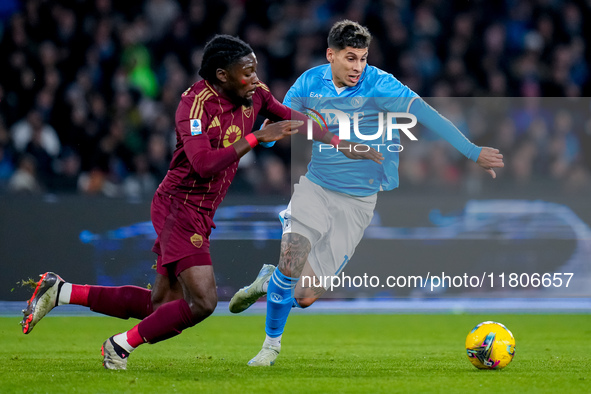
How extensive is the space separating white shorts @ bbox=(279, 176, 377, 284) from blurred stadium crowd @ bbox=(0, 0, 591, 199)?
3133mm

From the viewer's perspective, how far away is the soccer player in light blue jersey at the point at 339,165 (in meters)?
6.57

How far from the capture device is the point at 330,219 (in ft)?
22.2

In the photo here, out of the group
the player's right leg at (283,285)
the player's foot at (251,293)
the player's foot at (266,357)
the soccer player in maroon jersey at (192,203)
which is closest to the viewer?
the soccer player in maroon jersey at (192,203)

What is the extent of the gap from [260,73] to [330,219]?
5800 millimetres

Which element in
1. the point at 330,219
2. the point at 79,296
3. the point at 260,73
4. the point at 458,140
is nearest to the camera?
the point at 79,296

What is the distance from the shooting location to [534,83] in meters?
12.6

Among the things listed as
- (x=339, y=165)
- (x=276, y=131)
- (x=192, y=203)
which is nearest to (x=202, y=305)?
(x=192, y=203)

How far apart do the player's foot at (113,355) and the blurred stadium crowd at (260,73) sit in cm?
458

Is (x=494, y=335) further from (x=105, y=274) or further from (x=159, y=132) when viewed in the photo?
(x=159, y=132)

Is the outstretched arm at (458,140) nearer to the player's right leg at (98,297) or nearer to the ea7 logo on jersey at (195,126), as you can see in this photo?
the ea7 logo on jersey at (195,126)

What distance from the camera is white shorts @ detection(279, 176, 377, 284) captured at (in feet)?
21.7

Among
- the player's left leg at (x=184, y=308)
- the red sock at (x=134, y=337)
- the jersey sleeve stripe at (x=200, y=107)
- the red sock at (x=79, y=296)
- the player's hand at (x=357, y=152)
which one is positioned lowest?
the red sock at (x=134, y=337)

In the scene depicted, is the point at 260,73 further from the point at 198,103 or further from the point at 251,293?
the point at 198,103

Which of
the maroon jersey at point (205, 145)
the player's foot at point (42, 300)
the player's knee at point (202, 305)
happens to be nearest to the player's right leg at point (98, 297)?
the player's foot at point (42, 300)
